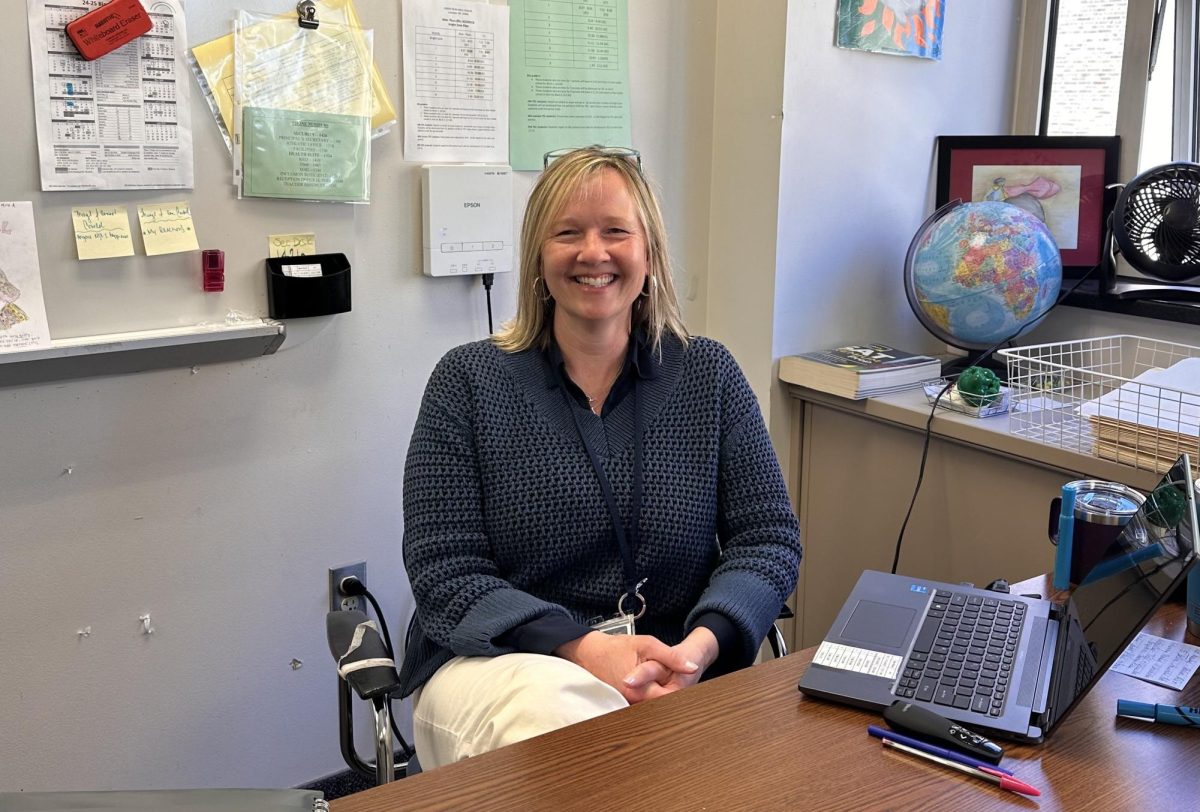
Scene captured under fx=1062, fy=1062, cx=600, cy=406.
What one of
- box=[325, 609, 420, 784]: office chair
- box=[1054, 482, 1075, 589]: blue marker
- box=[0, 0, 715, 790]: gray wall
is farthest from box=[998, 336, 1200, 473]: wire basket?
box=[325, 609, 420, 784]: office chair

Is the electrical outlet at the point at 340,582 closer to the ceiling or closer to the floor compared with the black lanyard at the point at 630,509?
closer to the floor

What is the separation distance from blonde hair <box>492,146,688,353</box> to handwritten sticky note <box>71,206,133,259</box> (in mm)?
625

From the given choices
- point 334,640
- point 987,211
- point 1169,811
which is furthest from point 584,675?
point 987,211

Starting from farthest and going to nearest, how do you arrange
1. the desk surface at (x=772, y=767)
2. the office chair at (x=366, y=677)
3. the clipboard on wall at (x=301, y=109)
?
Result: the clipboard on wall at (x=301, y=109)
the office chair at (x=366, y=677)
the desk surface at (x=772, y=767)

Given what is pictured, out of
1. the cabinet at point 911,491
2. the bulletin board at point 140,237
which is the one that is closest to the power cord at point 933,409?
the cabinet at point 911,491

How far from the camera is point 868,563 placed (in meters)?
2.30

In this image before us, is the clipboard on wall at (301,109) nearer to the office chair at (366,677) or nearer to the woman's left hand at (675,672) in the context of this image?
the office chair at (366,677)

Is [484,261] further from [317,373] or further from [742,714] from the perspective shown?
[742,714]

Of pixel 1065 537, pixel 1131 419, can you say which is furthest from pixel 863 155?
pixel 1065 537

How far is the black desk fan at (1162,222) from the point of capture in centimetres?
197

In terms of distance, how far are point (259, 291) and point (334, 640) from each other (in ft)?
2.38

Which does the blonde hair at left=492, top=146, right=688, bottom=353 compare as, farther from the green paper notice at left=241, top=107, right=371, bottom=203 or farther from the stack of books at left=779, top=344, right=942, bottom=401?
the stack of books at left=779, top=344, right=942, bottom=401

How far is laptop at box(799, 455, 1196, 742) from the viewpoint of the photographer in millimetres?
1041

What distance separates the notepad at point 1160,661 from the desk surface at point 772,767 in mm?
40
